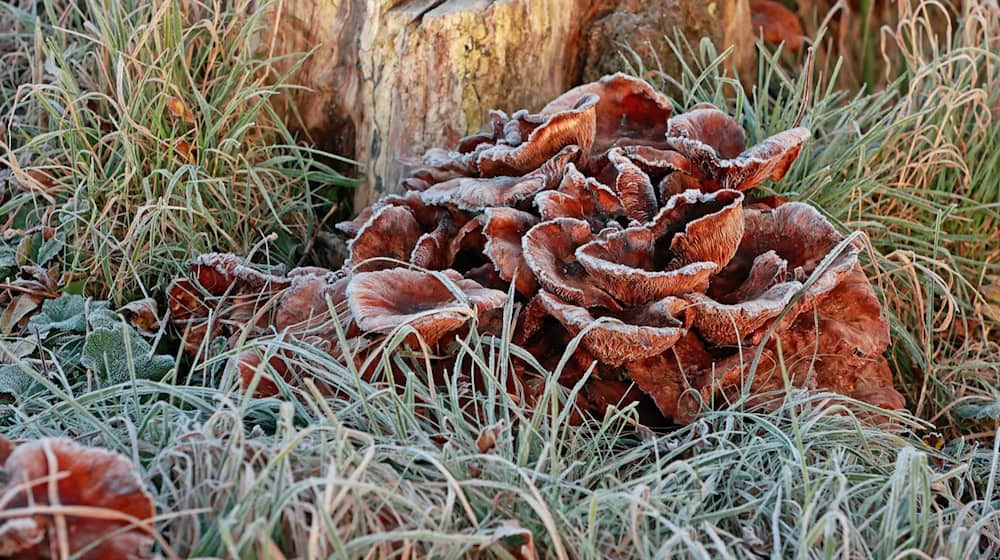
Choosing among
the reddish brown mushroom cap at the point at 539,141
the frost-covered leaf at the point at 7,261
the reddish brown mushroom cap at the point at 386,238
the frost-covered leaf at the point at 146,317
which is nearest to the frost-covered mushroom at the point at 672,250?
the reddish brown mushroom cap at the point at 539,141

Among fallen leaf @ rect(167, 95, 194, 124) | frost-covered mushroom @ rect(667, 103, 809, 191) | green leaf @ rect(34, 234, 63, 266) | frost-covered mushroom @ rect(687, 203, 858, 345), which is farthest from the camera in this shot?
fallen leaf @ rect(167, 95, 194, 124)

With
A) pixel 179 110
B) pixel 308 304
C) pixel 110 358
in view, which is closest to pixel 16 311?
pixel 110 358

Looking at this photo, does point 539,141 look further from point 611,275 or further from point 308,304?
point 308,304

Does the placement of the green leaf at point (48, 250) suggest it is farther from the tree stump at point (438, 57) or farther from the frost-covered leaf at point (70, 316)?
the tree stump at point (438, 57)

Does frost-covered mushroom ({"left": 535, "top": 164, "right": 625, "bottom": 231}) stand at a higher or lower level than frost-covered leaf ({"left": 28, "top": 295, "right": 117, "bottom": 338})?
higher

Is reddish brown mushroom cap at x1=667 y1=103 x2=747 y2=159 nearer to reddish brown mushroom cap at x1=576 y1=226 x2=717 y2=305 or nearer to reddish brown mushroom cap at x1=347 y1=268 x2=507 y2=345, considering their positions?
reddish brown mushroom cap at x1=576 y1=226 x2=717 y2=305

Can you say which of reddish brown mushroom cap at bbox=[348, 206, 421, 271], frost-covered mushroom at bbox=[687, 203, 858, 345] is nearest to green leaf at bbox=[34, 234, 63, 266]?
reddish brown mushroom cap at bbox=[348, 206, 421, 271]

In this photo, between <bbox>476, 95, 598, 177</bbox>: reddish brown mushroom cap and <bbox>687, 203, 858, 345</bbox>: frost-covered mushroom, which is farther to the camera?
<bbox>476, 95, 598, 177</bbox>: reddish brown mushroom cap
